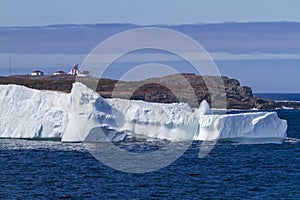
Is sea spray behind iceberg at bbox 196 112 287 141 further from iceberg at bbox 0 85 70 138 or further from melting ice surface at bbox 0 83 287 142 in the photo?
iceberg at bbox 0 85 70 138

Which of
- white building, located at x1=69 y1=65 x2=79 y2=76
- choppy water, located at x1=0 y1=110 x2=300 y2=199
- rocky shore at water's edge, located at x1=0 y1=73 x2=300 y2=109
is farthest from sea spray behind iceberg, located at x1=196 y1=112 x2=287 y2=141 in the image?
white building, located at x1=69 y1=65 x2=79 y2=76

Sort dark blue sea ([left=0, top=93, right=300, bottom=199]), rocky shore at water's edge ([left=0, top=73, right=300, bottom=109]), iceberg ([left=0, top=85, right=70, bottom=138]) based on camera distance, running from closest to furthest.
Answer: dark blue sea ([left=0, top=93, right=300, bottom=199]), iceberg ([left=0, top=85, right=70, bottom=138]), rocky shore at water's edge ([left=0, top=73, right=300, bottom=109])

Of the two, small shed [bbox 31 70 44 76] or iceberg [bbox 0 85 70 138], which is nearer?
iceberg [bbox 0 85 70 138]

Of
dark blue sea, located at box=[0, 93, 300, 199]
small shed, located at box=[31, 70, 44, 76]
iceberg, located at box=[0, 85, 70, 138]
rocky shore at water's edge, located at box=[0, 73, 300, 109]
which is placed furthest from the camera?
small shed, located at box=[31, 70, 44, 76]

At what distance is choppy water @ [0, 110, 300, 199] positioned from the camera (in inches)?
1054

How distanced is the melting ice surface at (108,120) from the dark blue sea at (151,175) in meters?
1.07

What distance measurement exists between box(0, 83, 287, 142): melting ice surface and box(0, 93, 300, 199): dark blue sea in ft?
3.51

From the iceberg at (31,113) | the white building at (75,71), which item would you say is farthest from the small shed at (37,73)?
the iceberg at (31,113)

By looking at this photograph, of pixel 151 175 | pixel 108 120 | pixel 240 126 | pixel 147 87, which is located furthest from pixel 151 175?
pixel 147 87

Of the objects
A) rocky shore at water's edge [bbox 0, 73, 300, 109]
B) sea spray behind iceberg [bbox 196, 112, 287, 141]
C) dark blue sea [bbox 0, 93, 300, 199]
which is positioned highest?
rocky shore at water's edge [bbox 0, 73, 300, 109]

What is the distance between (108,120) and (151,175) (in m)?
9.65

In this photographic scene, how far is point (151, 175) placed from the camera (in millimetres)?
31047

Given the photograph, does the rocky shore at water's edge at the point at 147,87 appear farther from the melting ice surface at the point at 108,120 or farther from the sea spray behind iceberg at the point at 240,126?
the sea spray behind iceberg at the point at 240,126

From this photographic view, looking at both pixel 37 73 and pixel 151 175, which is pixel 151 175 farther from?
pixel 37 73
